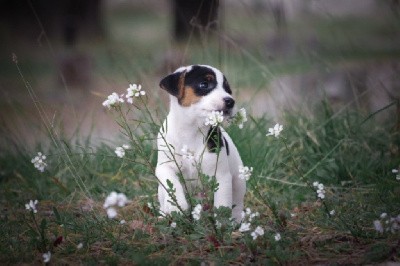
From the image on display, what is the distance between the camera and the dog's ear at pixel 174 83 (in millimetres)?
3469

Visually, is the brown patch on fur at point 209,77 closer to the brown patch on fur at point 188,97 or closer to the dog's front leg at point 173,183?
the brown patch on fur at point 188,97

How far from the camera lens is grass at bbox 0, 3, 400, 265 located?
3.05 meters

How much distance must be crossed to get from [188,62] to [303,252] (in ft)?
8.97

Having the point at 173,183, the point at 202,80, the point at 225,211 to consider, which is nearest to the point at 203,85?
the point at 202,80

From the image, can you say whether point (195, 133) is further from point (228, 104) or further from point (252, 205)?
A: point (252, 205)

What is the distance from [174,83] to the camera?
3.48m

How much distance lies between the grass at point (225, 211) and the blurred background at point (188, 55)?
19cm

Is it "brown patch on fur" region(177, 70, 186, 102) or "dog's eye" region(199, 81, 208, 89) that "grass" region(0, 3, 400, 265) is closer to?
"brown patch on fur" region(177, 70, 186, 102)

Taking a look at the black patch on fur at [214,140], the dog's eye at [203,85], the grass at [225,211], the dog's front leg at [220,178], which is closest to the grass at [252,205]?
the grass at [225,211]

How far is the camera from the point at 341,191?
4.29 metres

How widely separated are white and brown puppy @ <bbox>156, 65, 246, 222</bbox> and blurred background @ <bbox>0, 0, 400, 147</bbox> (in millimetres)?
621

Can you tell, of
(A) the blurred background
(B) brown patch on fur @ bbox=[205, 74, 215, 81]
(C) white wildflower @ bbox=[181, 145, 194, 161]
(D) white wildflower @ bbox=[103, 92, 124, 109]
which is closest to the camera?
(D) white wildflower @ bbox=[103, 92, 124, 109]

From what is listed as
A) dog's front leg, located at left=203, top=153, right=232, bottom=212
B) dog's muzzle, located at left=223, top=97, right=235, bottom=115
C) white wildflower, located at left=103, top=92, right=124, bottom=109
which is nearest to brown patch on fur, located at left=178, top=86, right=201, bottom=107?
dog's muzzle, located at left=223, top=97, right=235, bottom=115

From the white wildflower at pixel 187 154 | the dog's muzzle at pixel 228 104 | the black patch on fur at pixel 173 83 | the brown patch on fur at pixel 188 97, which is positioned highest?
the black patch on fur at pixel 173 83
